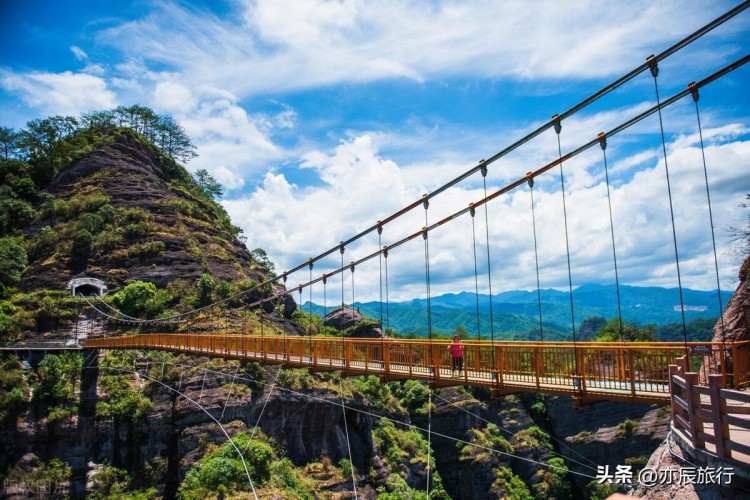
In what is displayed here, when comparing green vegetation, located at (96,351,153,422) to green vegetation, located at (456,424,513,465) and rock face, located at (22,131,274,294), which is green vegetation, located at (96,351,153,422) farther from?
green vegetation, located at (456,424,513,465)

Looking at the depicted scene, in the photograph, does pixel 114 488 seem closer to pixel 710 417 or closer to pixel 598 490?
pixel 710 417

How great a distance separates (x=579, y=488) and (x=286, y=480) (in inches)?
1283

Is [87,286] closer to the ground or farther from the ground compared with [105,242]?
closer to the ground

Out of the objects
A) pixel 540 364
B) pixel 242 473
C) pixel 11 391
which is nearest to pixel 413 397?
pixel 242 473

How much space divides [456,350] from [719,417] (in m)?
5.77

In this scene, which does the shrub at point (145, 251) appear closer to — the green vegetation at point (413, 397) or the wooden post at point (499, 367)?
the green vegetation at point (413, 397)

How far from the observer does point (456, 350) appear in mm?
10703

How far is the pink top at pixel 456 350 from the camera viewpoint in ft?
34.8

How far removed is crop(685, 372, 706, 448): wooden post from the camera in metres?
5.69

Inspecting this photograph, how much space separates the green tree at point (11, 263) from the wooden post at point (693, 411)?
41492mm

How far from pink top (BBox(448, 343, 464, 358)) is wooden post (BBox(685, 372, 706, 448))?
16.3 feet

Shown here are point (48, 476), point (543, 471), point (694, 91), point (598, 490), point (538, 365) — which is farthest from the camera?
point (543, 471)

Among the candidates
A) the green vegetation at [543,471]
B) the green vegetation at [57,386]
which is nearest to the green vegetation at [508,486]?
the green vegetation at [543,471]

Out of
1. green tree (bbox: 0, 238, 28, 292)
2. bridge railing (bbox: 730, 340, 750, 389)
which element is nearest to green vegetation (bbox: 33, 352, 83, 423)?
green tree (bbox: 0, 238, 28, 292)
